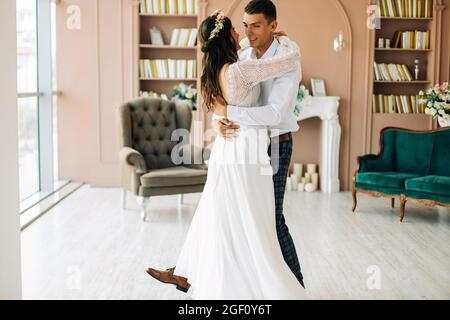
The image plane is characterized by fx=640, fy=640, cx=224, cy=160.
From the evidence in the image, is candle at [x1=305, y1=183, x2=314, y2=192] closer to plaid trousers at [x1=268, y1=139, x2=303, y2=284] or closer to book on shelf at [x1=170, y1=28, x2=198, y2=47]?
book on shelf at [x1=170, y1=28, x2=198, y2=47]

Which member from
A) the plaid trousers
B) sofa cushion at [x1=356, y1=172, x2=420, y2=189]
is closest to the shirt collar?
the plaid trousers

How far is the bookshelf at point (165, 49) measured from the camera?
7691mm

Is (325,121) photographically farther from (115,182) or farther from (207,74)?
(207,74)

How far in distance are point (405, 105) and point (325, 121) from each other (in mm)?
1045

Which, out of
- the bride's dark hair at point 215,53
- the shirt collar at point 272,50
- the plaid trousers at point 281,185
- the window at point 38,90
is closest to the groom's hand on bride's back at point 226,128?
the bride's dark hair at point 215,53

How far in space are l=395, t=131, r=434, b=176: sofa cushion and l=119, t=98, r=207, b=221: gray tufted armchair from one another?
2.08 m

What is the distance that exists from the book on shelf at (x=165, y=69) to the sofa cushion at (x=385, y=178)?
99.0 inches

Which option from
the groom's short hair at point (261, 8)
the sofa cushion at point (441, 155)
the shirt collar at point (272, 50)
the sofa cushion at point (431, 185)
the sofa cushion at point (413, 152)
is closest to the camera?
the groom's short hair at point (261, 8)

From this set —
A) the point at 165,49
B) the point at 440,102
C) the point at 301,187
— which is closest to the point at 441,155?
the point at 440,102

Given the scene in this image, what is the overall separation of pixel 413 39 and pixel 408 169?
2.02 metres

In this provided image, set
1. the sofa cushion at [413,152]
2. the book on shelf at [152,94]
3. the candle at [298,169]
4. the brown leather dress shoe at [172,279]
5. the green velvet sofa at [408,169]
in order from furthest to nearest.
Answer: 1. the candle at [298,169]
2. the book on shelf at [152,94]
3. the sofa cushion at [413,152]
4. the green velvet sofa at [408,169]
5. the brown leather dress shoe at [172,279]

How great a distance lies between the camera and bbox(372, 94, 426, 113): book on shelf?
25.9 ft

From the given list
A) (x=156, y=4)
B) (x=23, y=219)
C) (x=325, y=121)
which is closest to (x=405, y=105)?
(x=325, y=121)

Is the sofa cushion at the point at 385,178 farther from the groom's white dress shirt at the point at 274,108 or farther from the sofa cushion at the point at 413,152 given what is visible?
the groom's white dress shirt at the point at 274,108
